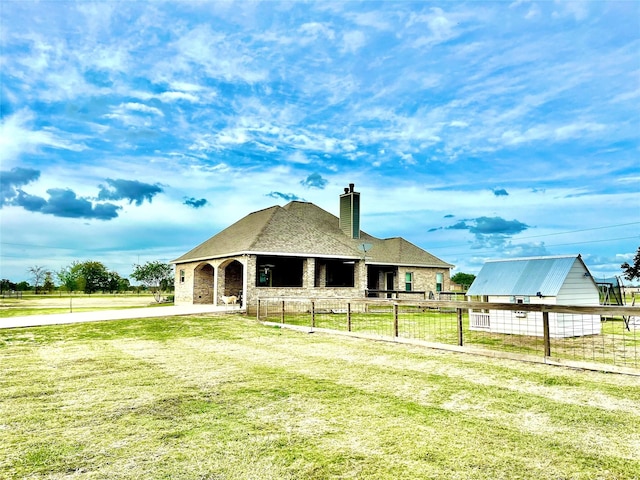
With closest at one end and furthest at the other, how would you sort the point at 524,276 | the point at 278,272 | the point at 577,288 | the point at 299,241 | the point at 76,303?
the point at 577,288, the point at 524,276, the point at 299,241, the point at 278,272, the point at 76,303

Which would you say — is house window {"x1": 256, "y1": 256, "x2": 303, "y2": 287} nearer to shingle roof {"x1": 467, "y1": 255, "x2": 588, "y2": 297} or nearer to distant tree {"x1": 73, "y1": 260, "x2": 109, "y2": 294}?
shingle roof {"x1": 467, "y1": 255, "x2": 588, "y2": 297}

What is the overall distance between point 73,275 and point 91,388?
67191mm

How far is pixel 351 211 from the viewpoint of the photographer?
3234 cm

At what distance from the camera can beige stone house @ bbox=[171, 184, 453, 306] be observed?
25188mm

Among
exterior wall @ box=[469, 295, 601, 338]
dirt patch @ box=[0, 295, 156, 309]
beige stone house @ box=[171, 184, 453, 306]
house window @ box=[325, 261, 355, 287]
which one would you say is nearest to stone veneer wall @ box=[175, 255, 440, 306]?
beige stone house @ box=[171, 184, 453, 306]

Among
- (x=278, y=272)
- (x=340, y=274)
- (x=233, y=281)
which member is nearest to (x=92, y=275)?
(x=233, y=281)

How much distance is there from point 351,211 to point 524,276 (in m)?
16.9

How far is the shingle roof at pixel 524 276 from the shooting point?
15.6m

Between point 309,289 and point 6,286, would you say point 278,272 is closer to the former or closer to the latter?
point 309,289

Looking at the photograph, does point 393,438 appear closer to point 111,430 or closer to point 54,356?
point 111,430

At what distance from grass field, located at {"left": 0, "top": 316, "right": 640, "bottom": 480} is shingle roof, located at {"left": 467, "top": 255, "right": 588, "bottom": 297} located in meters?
7.73

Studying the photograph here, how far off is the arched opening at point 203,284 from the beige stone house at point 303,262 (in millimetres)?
68

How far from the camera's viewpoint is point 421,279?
33969 mm

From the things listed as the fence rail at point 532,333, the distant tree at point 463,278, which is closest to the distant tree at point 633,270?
the distant tree at point 463,278
